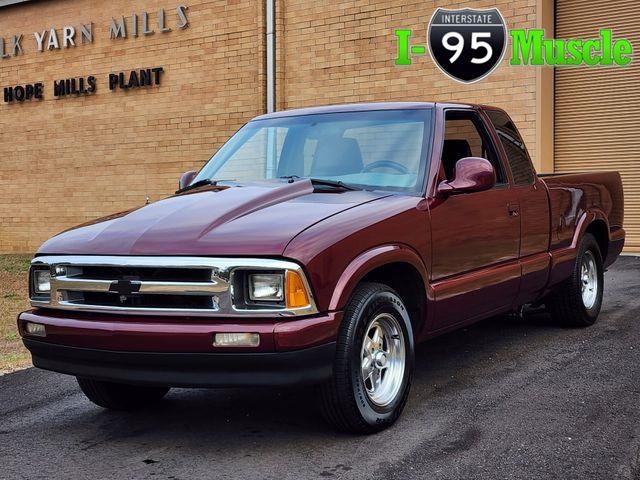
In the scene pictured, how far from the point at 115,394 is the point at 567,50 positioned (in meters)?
11.1

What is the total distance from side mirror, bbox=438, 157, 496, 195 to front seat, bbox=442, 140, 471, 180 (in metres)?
0.25

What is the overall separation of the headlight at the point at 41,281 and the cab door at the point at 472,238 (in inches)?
85.0

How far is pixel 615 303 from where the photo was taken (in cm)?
880

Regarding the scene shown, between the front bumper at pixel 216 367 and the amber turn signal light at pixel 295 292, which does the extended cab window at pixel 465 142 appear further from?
the front bumper at pixel 216 367

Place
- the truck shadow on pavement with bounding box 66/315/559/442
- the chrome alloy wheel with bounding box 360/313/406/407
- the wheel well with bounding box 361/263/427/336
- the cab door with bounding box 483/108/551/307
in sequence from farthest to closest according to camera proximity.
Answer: the cab door with bounding box 483/108/551/307, the wheel well with bounding box 361/263/427/336, the truck shadow on pavement with bounding box 66/315/559/442, the chrome alloy wheel with bounding box 360/313/406/407

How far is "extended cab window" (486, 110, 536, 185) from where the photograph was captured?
626 cm

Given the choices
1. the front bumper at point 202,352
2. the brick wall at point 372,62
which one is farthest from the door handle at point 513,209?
the brick wall at point 372,62

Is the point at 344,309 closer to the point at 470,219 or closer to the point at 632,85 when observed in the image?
the point at 470,219

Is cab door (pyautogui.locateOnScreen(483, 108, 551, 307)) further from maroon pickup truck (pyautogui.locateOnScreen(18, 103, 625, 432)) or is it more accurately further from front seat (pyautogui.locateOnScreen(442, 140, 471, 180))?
front seat (pyautogui.locateOnScreen(442, 140, 471, 180))

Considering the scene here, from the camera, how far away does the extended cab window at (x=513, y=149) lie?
20.5 feet

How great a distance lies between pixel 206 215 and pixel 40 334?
3.45ft

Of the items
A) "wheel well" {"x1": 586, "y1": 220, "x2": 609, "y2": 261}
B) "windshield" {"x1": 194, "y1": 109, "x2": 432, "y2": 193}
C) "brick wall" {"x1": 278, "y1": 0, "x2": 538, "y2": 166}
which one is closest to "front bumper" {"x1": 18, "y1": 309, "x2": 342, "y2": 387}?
"windshield" {"x1": 194, "y1": 109, "x2": 432, "y2": 193}

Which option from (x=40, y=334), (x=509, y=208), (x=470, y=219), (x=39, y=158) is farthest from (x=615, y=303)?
(x=39, y=158)

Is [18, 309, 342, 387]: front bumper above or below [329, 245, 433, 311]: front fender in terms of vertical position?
below
